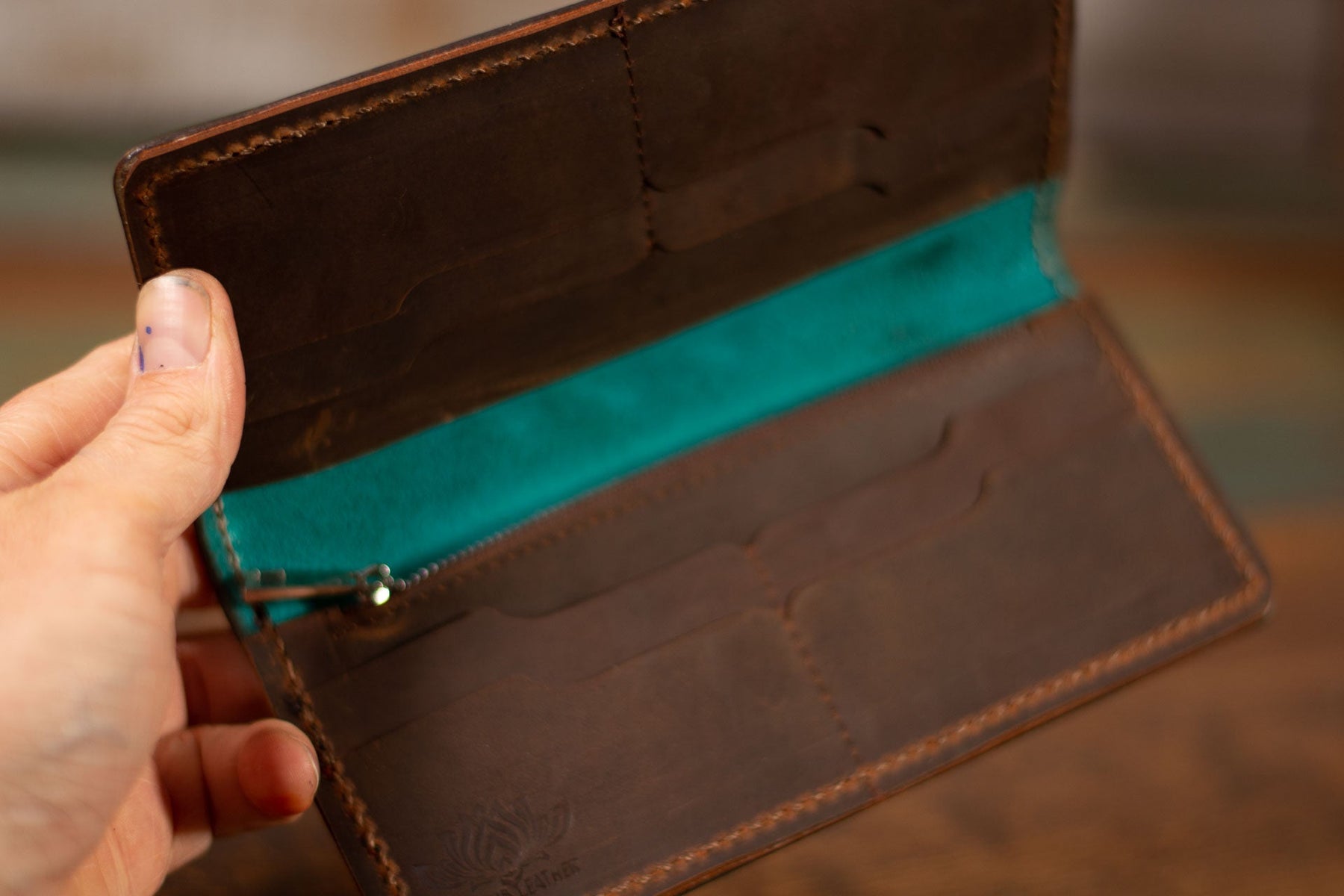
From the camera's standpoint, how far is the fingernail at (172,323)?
642mm

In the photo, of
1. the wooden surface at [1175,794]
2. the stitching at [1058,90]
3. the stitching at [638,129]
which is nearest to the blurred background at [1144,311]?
the wooden surface at [1175,794]

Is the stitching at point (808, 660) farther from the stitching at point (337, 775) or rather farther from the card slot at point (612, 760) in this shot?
the stitching at point (337, 775)

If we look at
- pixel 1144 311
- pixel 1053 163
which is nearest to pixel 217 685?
pixel 1053 163

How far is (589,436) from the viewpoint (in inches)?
33.4

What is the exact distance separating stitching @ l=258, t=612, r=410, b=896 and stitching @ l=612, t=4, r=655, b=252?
38 centimetres

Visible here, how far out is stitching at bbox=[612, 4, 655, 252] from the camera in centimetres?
69

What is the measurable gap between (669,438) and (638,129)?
0.81 ft

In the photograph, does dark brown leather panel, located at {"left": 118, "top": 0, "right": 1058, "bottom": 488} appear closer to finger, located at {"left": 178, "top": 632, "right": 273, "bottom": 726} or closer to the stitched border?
the stitched border

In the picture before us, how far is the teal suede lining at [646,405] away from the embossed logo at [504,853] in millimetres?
187

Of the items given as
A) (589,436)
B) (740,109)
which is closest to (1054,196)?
(740,109)

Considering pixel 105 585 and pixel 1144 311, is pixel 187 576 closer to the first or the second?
pixel 105 585

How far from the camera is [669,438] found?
868 millimetres

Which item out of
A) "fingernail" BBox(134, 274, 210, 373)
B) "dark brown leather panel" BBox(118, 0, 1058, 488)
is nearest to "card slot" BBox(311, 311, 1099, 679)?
"dark brown leather panel" BBox(118, 0, 1058, 488)

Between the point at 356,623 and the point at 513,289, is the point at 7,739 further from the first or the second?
the point at 513,289
